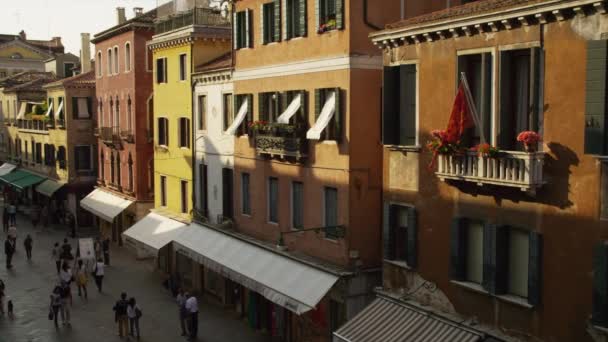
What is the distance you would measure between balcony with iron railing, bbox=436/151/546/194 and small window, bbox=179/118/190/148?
18.3 metres

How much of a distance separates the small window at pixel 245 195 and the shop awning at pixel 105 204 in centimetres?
1558

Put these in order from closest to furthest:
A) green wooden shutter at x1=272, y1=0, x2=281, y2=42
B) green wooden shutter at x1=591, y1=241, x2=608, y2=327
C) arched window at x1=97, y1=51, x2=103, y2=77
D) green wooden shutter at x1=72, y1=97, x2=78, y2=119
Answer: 1. green wooden shutter at x1=591, y1=241, x2=608, y2=327
2. green wooden shutter at x1=272, y1=0, x2=281, y2=42
3. arched window at x1=97, y1=51, x2=103, y2=77
4. green wooden shutter at x1=72, y1=97, x2=78, y2=119

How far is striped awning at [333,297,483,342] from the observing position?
54.6 feet

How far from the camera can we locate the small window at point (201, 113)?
31962mm

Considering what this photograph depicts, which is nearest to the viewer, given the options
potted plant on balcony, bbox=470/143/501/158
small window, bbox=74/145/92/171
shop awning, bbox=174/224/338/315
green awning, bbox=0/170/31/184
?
potted plant on balcony, bbox=470/143/501/158

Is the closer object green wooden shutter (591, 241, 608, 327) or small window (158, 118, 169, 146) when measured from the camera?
green wooden shutter (591, 241, 608, 327)

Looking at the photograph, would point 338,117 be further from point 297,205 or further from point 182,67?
point 182,67

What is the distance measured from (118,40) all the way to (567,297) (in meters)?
33.7

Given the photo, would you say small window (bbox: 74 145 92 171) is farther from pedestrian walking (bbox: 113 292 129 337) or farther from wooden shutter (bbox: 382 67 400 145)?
wooden shutter (bbox: 382 67 400 145)

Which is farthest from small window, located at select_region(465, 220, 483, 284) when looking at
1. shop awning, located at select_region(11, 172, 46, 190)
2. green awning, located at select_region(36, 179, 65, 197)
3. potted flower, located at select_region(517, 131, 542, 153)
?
shop awning, located at select_region(11, 172, 46, 190)

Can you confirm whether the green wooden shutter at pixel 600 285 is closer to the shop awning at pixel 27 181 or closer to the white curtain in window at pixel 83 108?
the white curtain in window at pixel 83 108

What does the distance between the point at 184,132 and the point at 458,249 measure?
767 inches

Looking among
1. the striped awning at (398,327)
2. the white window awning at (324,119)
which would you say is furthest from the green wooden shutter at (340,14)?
the striped awning at (398,327)

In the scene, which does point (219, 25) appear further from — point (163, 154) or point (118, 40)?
point (118, 40)
